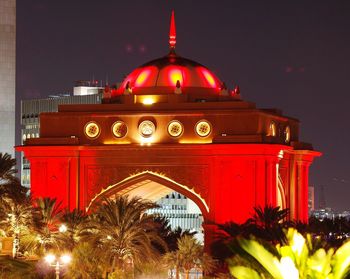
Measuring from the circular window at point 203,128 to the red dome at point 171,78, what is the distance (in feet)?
10.2

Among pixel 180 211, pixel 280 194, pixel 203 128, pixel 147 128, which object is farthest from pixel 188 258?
pixel 180 211

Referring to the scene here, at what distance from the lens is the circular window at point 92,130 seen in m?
58.0

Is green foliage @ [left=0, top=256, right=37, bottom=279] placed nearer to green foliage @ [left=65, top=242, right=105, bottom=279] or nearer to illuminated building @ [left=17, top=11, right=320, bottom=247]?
green foliage @ [left=65, top=242, right=105, bottom=279]

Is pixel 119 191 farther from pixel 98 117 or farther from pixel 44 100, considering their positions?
pixel 44 100

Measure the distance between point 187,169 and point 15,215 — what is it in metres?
8.31

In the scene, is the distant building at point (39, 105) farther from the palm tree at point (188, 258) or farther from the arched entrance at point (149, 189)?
the palm tree at point (188, 258)

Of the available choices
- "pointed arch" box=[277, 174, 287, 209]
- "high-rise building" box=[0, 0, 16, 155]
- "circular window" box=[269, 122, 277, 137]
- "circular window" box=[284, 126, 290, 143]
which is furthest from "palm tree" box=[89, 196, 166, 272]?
"high-rise building" box=[0, 0, 16, 155]

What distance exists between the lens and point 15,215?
5200 centimetres

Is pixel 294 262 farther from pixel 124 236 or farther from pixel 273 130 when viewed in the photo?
pixel 273 130

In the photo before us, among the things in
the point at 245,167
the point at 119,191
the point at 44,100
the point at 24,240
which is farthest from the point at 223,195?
the point at 44,100

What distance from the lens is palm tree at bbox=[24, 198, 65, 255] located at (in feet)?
168

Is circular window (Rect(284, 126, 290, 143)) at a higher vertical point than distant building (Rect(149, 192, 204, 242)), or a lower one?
higher

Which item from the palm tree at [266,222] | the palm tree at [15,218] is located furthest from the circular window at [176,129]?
the palm tree at [15,218]

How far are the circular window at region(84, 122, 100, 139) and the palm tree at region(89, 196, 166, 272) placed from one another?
941 cm
